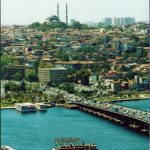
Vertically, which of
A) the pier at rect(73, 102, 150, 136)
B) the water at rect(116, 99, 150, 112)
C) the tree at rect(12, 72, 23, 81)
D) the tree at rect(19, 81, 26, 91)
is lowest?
the water at rect(116, 99, 150, 112)

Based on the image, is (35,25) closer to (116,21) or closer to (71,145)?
(116,21)

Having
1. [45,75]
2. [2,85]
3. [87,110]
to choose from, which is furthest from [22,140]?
[45,75]

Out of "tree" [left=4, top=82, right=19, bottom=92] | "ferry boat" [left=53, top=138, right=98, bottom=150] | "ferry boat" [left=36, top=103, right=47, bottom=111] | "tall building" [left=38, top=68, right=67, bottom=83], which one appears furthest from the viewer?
"tall building" [left=38, top=68, right=67, bottom=83]

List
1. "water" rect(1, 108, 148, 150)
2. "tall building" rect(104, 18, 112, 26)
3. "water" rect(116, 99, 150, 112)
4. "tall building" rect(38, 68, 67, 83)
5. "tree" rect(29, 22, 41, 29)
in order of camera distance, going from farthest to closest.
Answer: "tall building" rect(104, 18, 112, 26) → "tree" rect(29, 22, 41, 29) → "tall building" rect(38, 68, 67, 83) → "water" rect(116, 99, 150, 112) → "water" rect(1, 108, 148, 150)

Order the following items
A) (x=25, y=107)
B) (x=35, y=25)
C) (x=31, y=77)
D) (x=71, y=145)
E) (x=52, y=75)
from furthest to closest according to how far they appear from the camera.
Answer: (x=35, y=25) → (x=31, y=77) → (x=52, y=75) → (x=25, y=107) → (x=71, y=145)

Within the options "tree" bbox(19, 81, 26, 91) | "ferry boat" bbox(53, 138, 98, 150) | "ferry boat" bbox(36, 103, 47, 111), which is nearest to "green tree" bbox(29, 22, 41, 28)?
"tree" bbox(19, 81, 26, 91)

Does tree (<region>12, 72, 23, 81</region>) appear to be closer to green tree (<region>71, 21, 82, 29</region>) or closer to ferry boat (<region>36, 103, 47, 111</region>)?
ferry boat (<region>36, 103, 47, 111</region>)

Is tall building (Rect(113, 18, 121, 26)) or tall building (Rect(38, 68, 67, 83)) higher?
tall building (Rect(113, 18, 121, 26))

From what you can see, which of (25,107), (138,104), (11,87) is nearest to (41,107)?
(25,107)
